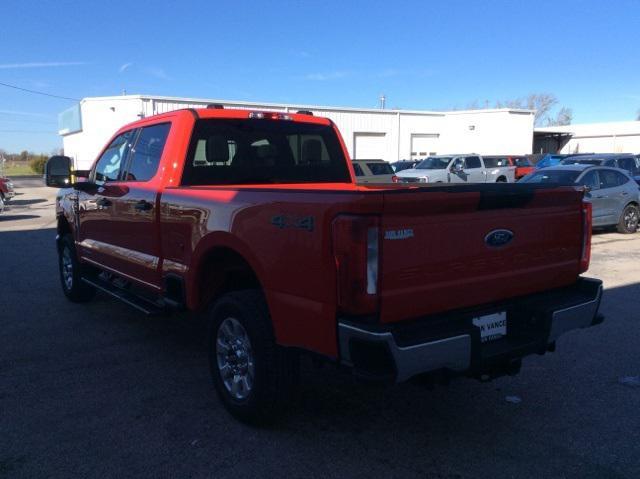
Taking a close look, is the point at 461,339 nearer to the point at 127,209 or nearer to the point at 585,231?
the point at 585,231

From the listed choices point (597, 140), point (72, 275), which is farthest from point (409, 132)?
point (72, 275)

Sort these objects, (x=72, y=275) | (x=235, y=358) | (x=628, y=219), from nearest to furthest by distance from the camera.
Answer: (x=235, y=358) → (x=72, y=275) → (x=628, y=219)

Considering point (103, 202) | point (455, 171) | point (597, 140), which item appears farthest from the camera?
point (597, 140)

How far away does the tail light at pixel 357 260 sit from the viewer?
2.80 metres

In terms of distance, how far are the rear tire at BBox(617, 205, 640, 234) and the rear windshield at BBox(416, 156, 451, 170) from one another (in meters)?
11.3

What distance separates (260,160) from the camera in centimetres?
519

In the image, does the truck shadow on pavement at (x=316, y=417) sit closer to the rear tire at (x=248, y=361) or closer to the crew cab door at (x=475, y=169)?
the rear tire at (x=248, y=361)

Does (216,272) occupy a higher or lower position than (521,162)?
lower

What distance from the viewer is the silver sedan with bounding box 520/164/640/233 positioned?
12727mm

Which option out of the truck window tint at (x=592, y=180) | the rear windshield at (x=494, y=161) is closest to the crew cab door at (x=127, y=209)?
the truck window tint at (x=592, y=180)

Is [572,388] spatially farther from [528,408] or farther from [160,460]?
[160,460]

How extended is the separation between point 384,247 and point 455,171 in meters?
21.8

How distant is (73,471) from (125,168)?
3065 millimetres

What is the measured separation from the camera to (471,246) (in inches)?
127
